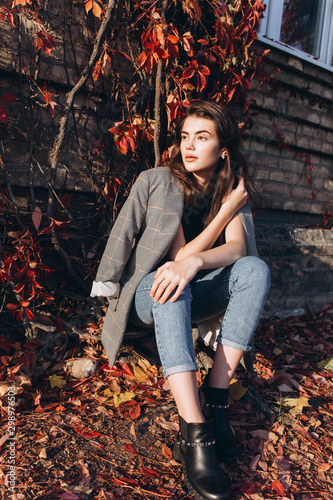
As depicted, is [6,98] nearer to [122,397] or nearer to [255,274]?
[255,274]

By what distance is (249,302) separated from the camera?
1842 millimetres

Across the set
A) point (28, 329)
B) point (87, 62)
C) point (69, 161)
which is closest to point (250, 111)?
point (87, 62)

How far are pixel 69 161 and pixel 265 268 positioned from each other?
1542mm

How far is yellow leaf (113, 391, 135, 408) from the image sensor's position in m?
2.09

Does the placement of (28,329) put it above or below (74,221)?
below

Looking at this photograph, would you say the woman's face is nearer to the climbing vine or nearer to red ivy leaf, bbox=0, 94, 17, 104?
the climbing vine

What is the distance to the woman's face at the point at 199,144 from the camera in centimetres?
218

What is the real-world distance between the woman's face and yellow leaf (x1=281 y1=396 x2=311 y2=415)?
1522 mm

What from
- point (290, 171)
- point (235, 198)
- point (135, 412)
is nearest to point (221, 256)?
point (235, 198)

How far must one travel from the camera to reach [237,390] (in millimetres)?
2283

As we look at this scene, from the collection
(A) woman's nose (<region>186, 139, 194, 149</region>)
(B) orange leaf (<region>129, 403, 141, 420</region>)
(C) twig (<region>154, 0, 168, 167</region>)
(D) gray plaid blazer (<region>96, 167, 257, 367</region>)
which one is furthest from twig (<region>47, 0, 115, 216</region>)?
(B) orange leaf (<region>129, 403, 141, 420</region>)

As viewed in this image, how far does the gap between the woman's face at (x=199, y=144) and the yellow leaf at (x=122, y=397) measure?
4.44 feet

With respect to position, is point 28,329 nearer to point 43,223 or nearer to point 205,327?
point 43,223

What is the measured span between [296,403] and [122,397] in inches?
41.8
